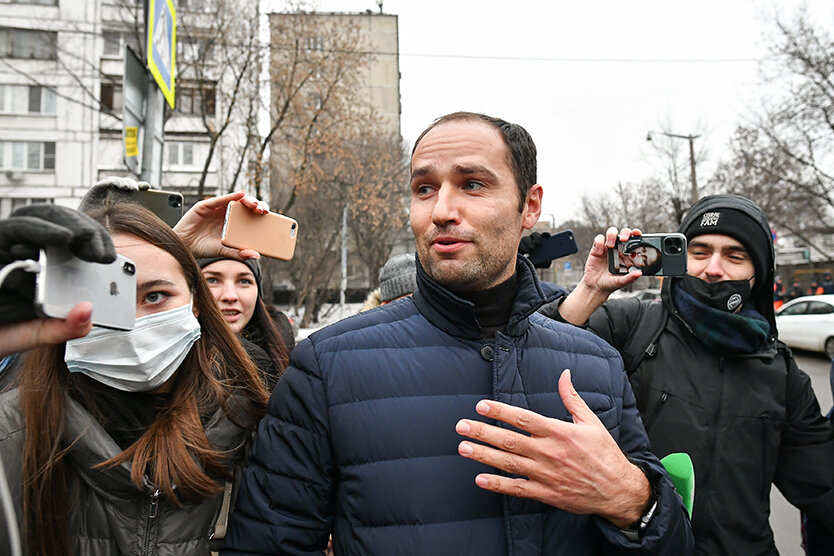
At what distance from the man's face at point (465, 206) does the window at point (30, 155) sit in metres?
35.0

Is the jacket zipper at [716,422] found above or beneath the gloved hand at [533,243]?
beneath

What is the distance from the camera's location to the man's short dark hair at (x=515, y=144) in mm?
1794

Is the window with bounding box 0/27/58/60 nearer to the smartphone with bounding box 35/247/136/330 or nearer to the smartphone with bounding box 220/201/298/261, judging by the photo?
the smartphone with bounding box 220/201/298/261

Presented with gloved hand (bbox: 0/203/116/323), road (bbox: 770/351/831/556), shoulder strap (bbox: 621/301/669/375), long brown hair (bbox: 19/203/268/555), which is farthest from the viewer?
road (bbox: 770/351/831/556)

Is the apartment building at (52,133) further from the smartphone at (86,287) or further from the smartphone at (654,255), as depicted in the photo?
the smartphone at (86,287)

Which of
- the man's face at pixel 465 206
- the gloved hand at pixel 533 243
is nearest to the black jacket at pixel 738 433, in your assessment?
the gloved hand at pixel 533 243

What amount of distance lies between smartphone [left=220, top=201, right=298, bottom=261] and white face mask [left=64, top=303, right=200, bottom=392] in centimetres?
39

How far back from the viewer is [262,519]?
4.75 feet

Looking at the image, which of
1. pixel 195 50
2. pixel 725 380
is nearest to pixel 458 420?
pixel 725 380

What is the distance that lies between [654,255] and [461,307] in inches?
41.9

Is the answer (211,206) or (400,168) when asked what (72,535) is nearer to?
(211,206)

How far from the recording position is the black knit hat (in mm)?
2414

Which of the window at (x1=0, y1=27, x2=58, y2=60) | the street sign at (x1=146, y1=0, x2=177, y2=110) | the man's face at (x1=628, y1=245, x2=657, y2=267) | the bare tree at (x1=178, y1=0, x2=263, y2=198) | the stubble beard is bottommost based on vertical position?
the stubble beard

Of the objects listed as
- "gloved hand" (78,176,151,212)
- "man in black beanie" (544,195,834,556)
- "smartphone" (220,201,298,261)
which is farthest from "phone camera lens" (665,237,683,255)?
"gloved hand" (78,176,151,212)
